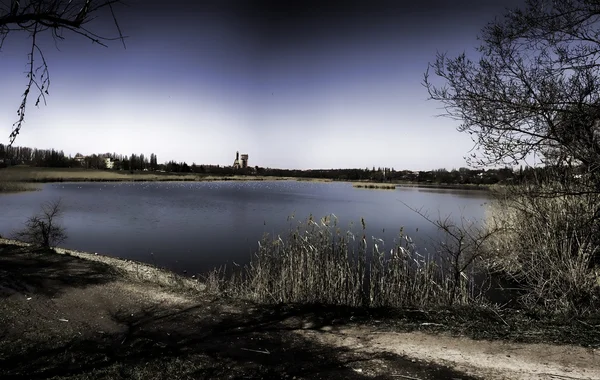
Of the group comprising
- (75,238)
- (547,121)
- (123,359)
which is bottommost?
(75,238)

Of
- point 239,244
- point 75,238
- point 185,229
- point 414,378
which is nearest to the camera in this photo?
point 414,378

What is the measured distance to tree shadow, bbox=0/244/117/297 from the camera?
23.0 ft

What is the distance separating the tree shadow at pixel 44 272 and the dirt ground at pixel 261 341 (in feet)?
0.22

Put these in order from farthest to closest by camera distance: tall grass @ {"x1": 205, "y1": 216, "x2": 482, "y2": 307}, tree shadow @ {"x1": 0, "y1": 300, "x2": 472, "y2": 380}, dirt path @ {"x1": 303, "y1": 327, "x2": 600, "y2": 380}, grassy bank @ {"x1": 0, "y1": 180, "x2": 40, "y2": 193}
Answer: grassy bank @ {"x1": 0, "y1": 180, "x2": 40, "y2": 193}, tall grass @ {"x1": 205, "y1": 216, "x2": 482, "y2": 307}, tree shadow @ {"x1": 0, "y1": 300, "x2": 472, "y2": 380}, dirt path @ {"x1": 303, "y1": 327, "x2": 600, "y2": 380}

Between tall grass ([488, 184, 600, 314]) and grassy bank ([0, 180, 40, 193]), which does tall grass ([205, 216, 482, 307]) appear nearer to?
tall grass ([488, 184, 600, 314])

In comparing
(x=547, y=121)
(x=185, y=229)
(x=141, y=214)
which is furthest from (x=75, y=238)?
(x=547, y=121)

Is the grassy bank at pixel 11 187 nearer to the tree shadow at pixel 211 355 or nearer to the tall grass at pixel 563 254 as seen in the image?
the tree shadow at pixel 211 355

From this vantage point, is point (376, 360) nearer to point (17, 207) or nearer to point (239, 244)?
point (239, 244)

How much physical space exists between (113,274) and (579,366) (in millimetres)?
9041

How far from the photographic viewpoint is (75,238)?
751 inches

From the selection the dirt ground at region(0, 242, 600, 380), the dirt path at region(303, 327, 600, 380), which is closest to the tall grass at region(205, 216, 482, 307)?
the dirt ground at region(0, 242, 600, 380)

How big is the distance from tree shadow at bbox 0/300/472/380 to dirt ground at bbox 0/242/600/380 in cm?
1

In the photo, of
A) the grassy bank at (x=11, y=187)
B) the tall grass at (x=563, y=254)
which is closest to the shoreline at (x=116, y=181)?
the grassy bank at (x=11, y=187)

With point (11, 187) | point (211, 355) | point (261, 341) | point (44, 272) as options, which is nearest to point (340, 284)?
point (261, 341)
